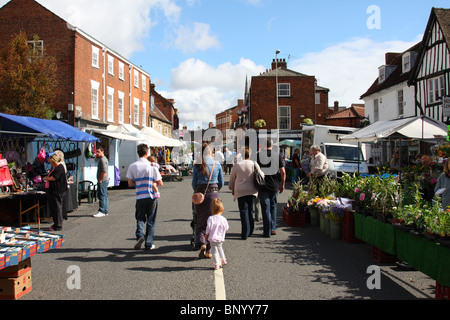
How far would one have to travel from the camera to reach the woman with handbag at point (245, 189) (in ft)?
27.1

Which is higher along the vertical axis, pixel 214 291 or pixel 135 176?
pixel 135 176

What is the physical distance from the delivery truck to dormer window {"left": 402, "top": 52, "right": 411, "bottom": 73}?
9243 millimetres

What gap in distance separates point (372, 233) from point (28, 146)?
12.8 metres

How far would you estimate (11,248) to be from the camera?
16.1 feet

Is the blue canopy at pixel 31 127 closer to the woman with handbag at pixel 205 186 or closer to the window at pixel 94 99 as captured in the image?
the woman with handbag at pixel 205 186

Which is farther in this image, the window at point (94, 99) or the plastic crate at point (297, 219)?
the window at point (94, 99)

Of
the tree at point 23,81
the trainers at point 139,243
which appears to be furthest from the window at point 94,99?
the trainers at point 139,243

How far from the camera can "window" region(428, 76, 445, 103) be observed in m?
21.1

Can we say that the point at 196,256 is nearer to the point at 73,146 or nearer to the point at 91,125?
the point at 73,146

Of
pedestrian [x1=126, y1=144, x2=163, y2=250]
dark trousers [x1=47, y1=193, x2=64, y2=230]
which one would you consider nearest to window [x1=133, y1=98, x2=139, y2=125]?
dark trousers [x1=47, y1=193, x2=64, y2=230]

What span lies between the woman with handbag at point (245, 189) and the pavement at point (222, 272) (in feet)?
1.17

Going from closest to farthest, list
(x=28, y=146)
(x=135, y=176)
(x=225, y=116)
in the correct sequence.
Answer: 1. (x=135, y=176)
2. (x=28, y=146)
3. (x=225, y=116)
